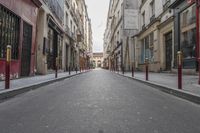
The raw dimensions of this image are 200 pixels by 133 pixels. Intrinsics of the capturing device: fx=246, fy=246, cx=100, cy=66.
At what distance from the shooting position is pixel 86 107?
187 inches

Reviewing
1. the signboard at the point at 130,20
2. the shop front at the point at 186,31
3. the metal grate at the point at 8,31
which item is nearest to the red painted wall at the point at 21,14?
the metal grate at the point at 8,31

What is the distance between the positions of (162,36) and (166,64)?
7.43ft

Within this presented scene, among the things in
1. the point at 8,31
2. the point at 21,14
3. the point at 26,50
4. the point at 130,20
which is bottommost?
the point at 26,50

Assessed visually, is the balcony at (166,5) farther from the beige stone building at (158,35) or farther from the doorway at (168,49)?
the doorway at (168,49)

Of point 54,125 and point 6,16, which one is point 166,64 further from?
point 54,125

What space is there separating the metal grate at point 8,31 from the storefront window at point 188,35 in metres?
9.34

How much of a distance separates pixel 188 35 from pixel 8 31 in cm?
992

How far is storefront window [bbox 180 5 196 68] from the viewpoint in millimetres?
13757

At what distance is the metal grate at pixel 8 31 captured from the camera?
9901mm

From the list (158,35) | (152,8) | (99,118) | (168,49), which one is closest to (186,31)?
(168,49)

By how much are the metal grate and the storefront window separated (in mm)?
9342

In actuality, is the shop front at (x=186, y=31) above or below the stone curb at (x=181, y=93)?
above

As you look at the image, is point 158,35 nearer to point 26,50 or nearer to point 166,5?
point 166,5

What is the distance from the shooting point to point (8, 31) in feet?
34.9
